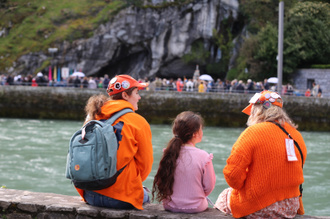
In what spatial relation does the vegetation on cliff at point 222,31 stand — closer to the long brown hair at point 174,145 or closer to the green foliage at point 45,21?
the green foliage at point 45,21

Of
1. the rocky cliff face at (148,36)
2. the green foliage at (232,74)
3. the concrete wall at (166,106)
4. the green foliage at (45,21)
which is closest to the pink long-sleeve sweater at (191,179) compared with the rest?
the concrete wall at (166,106)

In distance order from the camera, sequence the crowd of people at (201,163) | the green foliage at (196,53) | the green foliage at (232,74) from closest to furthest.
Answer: the crowd of people at (201,163), the green foliage at (232,74), the green foliage at (196,53)

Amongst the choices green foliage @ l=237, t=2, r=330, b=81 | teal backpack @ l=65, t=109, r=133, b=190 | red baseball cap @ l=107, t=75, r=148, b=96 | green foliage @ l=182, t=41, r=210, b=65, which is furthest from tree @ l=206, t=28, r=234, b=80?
teal backpack @ l=65, t=109, r=133, b=190

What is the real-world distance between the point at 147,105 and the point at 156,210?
726 inches

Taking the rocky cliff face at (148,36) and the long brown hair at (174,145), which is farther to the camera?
the rocky cliff face at (148,36)

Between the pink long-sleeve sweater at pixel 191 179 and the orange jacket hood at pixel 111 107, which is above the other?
the orange jacket hood at pixel 111 107

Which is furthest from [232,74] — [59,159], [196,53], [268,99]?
[268,99]

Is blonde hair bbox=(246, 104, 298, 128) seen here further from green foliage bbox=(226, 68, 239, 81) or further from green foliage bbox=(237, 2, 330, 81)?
green foliage bbox=(226, 68, 239, 81)

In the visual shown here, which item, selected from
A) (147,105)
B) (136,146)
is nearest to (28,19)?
(147,105)

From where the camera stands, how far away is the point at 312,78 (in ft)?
101

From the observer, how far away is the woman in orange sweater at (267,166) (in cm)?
310

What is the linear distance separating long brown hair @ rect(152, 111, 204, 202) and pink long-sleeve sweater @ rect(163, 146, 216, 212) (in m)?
0.06

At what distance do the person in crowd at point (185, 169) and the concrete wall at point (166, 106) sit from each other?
52.5 ft

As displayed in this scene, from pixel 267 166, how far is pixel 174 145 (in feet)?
2.68
